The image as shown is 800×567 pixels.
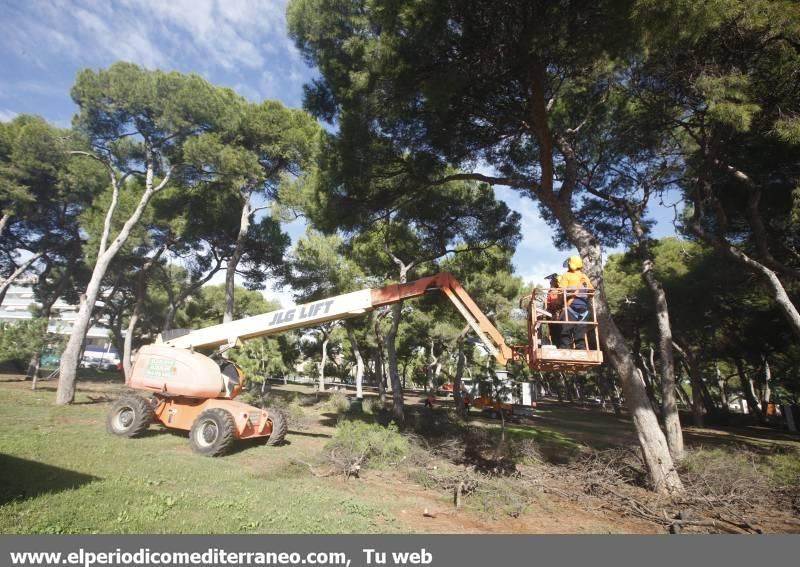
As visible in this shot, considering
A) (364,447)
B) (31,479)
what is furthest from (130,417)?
(364,447)

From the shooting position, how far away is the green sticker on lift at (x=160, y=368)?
9.59 metres

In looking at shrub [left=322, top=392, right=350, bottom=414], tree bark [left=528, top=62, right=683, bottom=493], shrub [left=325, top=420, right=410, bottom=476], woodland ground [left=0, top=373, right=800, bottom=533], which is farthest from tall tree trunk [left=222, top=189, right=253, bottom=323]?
tree bark [left=528, top=62, right=683, bottom=493]

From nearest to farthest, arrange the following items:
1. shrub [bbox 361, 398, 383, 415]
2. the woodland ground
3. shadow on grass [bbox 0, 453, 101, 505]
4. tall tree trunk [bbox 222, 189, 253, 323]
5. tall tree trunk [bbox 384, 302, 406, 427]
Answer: the woodland ground
shadow on grass [bbox 0, 453, 101, 505]
tall tree trunk [bbox 384, 302, 406, 427]
tall tree trunk [bbox 222, 189, 253, 323]
shrub [bbox 361, 398, 383, 415]

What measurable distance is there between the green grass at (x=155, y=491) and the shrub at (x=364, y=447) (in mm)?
765

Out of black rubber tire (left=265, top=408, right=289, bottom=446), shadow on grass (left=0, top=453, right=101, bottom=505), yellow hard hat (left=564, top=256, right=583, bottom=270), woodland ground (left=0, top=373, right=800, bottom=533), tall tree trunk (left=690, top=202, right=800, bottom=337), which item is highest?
tall tree trunk (left=690, top=202, right=800, bottom=337)

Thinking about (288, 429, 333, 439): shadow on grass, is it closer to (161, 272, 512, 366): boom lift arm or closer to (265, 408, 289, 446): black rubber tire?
(265, 408, 289, 446): black rubber tire

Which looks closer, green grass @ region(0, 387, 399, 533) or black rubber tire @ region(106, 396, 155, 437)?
green grass @ region(0, 387, 399, 533)

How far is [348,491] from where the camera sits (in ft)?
23.1

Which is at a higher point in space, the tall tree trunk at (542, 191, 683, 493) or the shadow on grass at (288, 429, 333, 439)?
the tall tree trunk at (542, 191, 683, 493)

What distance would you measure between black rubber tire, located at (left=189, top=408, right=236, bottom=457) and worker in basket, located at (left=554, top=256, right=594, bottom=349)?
679 centimetres

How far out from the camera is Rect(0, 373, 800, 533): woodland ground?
16.3ft

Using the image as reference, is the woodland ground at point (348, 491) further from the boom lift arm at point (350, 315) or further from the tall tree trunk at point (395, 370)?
the tall tree trunk at point (395, 370)

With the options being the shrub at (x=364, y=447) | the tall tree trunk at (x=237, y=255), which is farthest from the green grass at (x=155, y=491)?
the tall tree trunk at (x=237, y=255)

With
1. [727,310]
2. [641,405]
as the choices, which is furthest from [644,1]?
[727,310]
